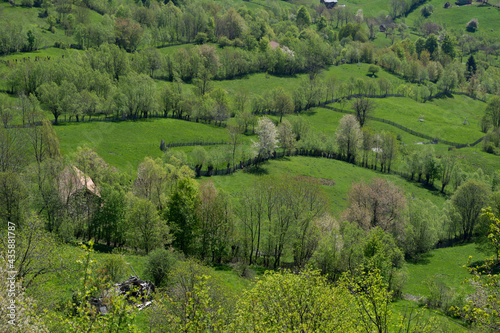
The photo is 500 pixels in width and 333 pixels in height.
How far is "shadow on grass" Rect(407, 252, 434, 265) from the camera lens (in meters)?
68.4

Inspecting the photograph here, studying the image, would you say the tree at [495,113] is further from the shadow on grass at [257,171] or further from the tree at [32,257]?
the tree at [32,257]

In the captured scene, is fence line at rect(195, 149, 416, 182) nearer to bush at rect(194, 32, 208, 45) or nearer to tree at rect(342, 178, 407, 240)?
tree at rect(342, 178, 407, 240)

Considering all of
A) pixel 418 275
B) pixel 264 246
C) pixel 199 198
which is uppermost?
pixel 199 198

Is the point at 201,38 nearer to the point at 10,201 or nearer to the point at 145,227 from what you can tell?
the point at 145,227

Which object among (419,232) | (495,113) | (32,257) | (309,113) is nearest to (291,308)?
(32,257)

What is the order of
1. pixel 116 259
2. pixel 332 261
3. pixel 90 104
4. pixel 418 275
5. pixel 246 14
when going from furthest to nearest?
pixel 246 14 → pixel 90 104 → pixel 418 275 → pixel 332 261 → pixel 116 259

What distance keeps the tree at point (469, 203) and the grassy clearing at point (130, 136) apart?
58.3 metres

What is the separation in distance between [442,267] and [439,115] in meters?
99.4

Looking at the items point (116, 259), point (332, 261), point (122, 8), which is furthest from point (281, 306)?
point (122, 8)

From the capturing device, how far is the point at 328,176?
94062 millimetres

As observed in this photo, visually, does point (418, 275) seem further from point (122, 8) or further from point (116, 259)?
point (122, 8)

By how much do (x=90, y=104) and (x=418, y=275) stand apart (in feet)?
286

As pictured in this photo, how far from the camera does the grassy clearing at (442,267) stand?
58181 millimetres

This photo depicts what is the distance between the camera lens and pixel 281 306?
23.9m
